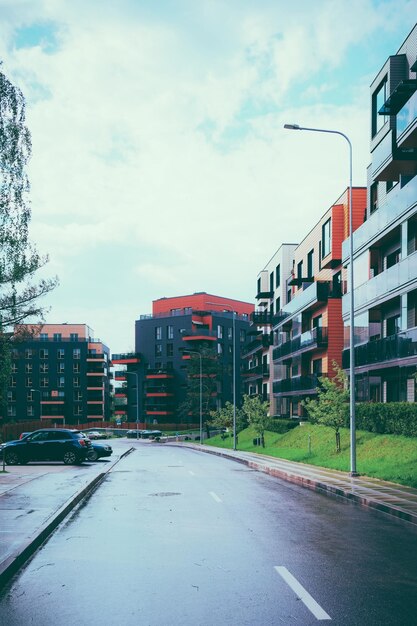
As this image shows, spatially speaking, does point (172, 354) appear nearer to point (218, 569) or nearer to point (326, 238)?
point (326, 238)

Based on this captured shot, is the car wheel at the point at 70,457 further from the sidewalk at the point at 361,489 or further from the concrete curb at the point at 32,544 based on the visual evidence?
the concrete curb at the point at 32,544

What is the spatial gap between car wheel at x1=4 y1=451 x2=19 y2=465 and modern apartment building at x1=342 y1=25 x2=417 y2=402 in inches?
646

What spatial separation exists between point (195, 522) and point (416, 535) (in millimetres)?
3804

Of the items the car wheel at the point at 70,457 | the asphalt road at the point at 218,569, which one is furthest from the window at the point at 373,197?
the asphalt road at the point at 218,569

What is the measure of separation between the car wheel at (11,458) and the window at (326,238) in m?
27.0

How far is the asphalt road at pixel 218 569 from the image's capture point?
631 centimetres

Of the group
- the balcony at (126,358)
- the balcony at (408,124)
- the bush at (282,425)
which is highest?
the balcony at (408,124)

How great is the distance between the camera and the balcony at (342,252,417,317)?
89.0 ft

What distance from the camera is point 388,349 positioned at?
29.7m

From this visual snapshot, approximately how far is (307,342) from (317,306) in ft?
9.18

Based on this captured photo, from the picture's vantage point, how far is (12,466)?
2736 cm

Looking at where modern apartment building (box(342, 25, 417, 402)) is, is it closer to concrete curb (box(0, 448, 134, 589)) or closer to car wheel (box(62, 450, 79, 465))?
car wheel (box(62, 450, 79, 465))

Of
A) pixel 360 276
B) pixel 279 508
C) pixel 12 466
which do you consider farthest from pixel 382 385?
pixel 279 508

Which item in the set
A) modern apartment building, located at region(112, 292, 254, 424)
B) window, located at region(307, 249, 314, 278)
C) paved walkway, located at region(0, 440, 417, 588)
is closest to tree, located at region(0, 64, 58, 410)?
paved walkway, located at region(0, 440, 417, 588)
